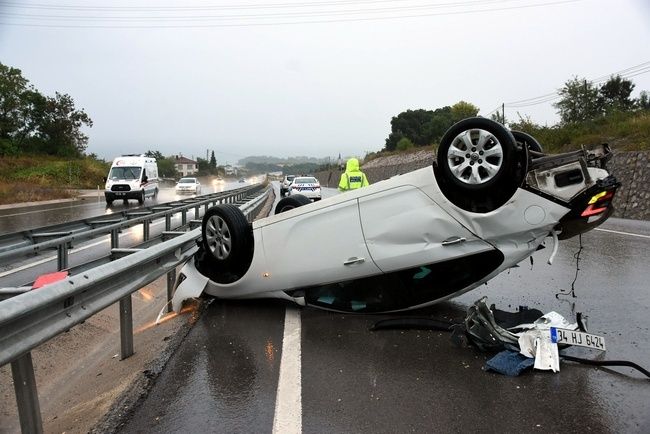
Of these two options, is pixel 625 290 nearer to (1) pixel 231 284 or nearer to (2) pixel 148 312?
(1) pixel 231 284

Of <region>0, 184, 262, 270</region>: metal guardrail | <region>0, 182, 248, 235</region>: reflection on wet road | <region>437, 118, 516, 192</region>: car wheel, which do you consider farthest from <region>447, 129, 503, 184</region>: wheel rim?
<region>0, 182, 248, 235</region>: reflection on wet road

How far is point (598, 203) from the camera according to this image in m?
3.94

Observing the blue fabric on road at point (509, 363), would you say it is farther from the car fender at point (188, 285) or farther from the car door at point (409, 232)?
the car fender at point (188, 285)

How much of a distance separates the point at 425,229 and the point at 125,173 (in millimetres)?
26490

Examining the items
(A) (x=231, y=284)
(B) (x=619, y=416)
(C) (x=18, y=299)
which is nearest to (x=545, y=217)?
(B) (x=619, y=416)

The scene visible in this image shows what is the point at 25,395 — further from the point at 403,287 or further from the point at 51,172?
the point at 51,172

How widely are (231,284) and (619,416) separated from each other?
11.9 ft

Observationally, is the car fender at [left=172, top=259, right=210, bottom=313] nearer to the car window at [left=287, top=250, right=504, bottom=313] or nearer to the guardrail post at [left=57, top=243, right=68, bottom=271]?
the car window at [left=287, top=250, right=504, bottom=313]

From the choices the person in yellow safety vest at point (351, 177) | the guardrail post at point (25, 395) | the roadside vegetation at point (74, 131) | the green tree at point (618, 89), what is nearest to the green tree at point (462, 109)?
the roadside vegetation at point (74, 131)

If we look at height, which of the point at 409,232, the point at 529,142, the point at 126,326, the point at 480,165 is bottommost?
the point at 126,326

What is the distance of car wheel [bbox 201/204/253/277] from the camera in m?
5.15

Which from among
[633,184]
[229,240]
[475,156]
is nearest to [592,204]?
[475,156]

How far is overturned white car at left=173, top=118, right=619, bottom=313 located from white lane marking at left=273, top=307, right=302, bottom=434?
25.3 inches

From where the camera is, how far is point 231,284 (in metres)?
5.28
